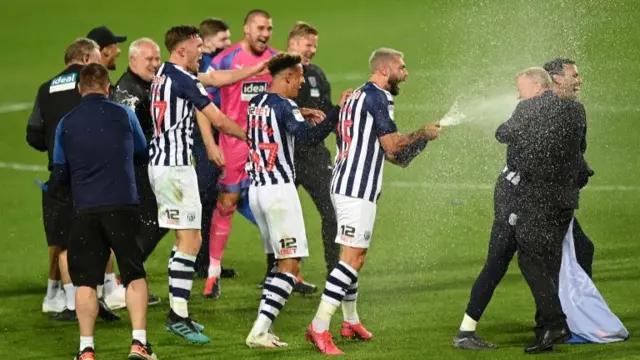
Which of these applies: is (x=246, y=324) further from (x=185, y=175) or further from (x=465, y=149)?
(x=465, y=149)

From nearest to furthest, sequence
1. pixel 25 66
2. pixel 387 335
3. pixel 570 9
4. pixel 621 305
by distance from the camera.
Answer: pixel 387 335 → pixel 621 305 → pixel 570 9 → pixel 25 66

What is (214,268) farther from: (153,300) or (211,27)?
(211,27)

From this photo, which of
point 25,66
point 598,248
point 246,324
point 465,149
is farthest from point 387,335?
point 25,66

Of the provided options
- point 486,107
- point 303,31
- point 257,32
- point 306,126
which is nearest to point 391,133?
point 306,126

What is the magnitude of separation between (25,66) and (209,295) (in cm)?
1446

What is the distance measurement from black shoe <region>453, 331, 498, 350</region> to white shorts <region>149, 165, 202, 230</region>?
2322mm

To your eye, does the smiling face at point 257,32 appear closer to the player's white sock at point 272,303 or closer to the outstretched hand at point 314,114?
the outstretched hand at point 314,114

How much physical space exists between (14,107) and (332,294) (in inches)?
517

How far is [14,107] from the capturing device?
22.3 m

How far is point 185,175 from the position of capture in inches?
434

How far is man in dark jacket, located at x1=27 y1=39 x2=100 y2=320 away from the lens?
38.0 ft

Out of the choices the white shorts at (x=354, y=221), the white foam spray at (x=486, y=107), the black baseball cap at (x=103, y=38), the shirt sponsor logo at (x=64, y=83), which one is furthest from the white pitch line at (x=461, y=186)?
the white shorts at (x=354, y=221)

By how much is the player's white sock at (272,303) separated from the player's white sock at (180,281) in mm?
721

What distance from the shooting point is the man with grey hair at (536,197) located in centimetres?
1020
